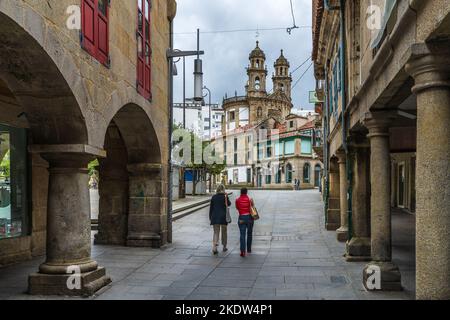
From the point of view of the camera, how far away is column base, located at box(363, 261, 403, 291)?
22.7 feet

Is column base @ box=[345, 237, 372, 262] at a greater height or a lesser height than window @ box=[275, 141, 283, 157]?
lesser

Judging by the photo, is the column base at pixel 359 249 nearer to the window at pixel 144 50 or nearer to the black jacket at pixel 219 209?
the black jacket at pixel 219 209

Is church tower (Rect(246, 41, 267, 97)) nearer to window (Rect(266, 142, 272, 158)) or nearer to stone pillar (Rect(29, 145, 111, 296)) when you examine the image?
window (Rect(266, 142, 272, 158))

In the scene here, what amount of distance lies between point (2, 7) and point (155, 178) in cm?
716

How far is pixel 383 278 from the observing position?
6.92 m

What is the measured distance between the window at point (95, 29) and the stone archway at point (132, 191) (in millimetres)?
3531

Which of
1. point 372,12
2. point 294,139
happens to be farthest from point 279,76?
point 372,12

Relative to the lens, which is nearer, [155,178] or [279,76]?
[155,178]

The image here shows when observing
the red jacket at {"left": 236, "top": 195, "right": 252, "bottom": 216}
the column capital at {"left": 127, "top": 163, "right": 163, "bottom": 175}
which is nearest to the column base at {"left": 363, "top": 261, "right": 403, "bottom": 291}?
the red jacket at {"left": 236, "top": 195, "right": 252, "bottom": 216}

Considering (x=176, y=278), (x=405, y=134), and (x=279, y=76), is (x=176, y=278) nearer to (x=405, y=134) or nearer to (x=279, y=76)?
(x=405, y=134)

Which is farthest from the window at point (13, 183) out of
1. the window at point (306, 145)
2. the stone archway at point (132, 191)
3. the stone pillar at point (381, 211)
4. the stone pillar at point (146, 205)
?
the window at point (306, 145)

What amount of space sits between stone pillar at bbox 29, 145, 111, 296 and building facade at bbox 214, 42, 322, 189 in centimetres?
4506

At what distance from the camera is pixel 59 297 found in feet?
21.4

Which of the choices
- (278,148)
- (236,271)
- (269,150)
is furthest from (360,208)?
(269,150)
